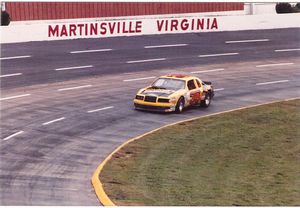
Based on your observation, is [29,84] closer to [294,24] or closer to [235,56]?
[235,56]

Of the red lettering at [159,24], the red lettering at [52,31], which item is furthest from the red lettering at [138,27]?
the red lettering at [52,31]

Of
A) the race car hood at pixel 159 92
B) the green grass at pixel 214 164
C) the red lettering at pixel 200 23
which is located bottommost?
the green grass at pixel 214 164

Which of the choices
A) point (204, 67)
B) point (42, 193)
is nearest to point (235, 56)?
point (204, 67)

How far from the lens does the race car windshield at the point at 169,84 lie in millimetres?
26750

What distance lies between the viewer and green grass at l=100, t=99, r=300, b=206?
54.8ft

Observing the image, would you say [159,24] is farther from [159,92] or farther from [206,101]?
[159,92]

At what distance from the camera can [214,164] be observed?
19984mm

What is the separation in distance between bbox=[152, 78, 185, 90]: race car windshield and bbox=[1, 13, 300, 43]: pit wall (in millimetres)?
14581

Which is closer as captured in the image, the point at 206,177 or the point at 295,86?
the point at 206,177

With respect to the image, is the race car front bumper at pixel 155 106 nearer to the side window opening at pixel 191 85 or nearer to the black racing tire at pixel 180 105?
the black racing tire at pixel 180 105

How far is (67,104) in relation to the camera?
27.4 meters

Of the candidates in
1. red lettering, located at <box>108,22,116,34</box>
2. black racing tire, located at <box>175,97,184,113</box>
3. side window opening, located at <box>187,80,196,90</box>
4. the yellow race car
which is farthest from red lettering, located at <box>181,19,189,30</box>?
black racing tire, located at <box>175,97,184,113</box>

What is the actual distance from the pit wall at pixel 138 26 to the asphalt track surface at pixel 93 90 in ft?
2.85

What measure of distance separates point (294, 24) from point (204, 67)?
49.1 feet
